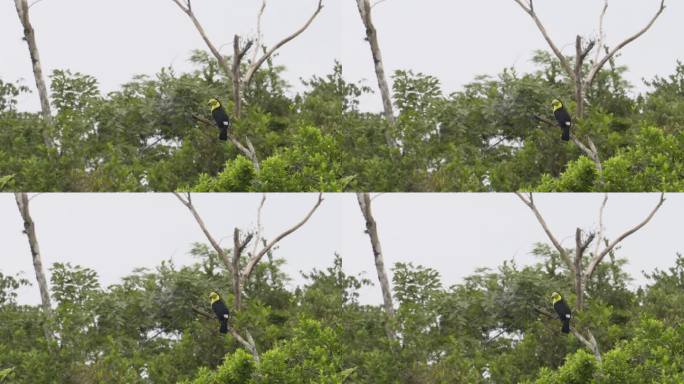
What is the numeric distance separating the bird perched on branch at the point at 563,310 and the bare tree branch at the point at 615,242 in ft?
1.28

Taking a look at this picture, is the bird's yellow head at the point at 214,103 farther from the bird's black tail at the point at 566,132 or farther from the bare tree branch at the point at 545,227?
the bird's black tail at the point at 566,132

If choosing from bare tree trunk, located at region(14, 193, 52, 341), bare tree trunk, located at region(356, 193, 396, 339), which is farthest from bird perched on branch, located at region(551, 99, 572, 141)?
bare tree trunk, located at region(14, 193, 52, 341)

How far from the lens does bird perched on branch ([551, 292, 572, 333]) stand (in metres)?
9.65

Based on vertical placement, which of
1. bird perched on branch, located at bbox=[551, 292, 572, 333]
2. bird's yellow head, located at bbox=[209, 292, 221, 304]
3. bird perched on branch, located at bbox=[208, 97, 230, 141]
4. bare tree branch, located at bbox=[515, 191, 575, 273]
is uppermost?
bird perched on branch, located at bbox=[208, 97, 230, 141]

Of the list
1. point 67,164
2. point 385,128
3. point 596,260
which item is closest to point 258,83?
point 385,128

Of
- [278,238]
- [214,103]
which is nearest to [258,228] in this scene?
[278,238]

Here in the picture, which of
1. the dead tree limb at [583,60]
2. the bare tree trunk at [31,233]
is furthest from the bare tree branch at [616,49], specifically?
the bare tree trunk at [31,233]

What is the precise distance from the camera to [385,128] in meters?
10.2

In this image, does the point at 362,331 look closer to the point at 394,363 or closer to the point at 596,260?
the point at 394,363

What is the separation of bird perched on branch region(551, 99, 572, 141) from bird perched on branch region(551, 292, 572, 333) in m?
1.45

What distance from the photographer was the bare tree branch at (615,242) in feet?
32.0

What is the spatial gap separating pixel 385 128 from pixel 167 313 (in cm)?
261

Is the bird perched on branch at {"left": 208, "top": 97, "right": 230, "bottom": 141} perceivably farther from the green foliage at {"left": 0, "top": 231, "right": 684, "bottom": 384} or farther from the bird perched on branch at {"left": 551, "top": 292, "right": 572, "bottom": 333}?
the bird perched on branch at {"left": 551, "top": 292, "right": 572, "bottom": 333}

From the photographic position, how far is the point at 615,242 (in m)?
9.79
